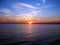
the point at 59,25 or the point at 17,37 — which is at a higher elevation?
the point at 59,25

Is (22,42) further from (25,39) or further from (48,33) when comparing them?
(48,33)

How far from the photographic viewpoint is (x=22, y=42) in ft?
6.59

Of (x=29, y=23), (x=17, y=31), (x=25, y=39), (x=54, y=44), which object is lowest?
(x=54, y=44)

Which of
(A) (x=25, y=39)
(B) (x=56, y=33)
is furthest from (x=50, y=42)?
(A) (x=25, y=39)

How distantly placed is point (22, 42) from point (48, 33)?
726 mm

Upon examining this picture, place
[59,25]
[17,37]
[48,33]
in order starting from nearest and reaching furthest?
[59,25]
[17,37]
[48,33]

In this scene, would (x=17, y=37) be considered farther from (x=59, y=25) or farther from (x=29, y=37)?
(x=59, y=25)

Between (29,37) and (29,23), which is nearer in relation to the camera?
(29,23)

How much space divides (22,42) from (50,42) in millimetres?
658

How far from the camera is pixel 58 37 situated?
2049 millimetres

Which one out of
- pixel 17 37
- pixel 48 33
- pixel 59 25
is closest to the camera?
pixel 59 25

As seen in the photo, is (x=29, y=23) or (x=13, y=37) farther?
(x=13, y=37)

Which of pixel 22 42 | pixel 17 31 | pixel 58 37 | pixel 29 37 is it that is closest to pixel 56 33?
pixel 58 37

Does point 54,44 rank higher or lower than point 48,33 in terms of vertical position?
lower
